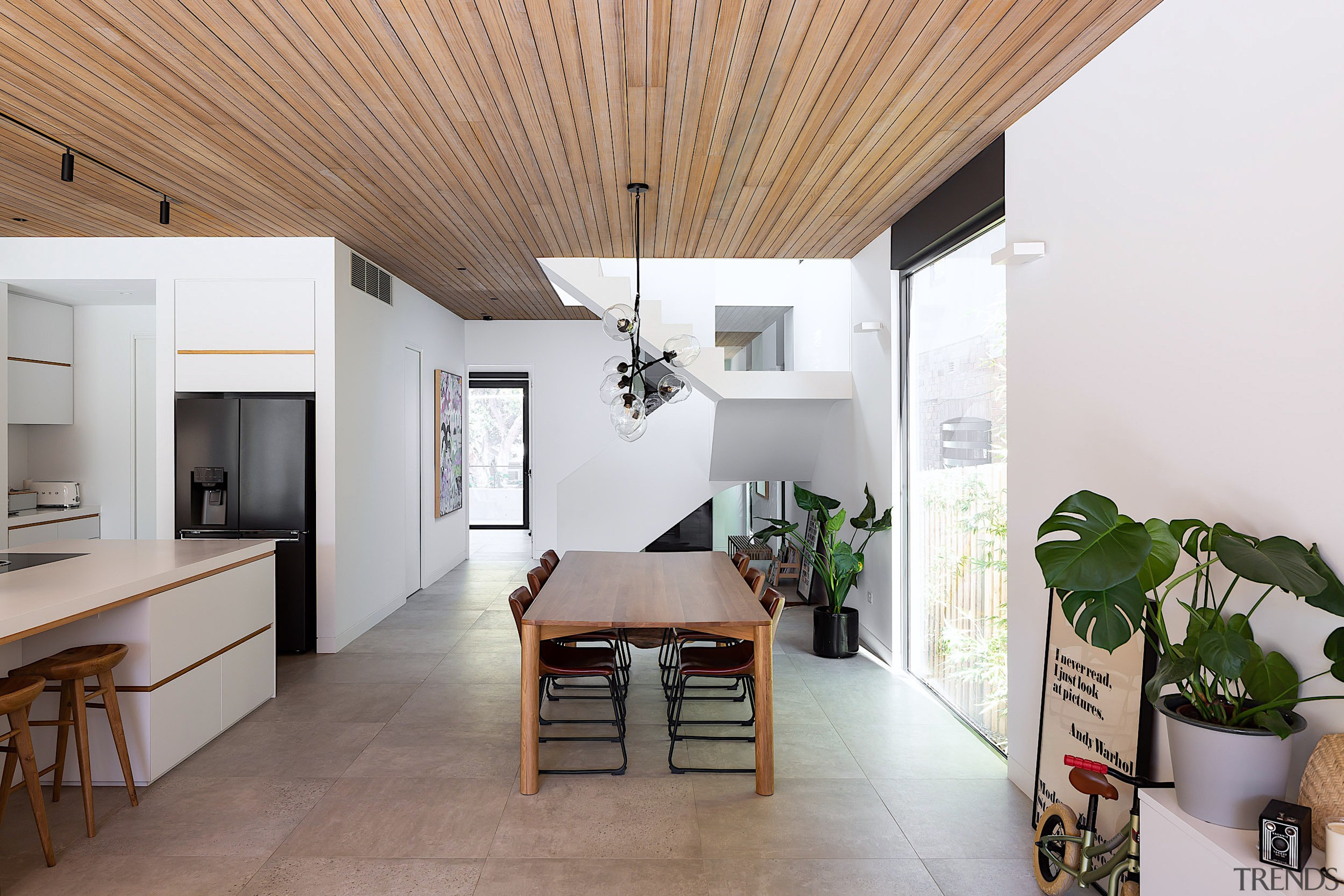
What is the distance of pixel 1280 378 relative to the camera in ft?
6.44

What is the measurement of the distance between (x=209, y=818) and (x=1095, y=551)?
3286 millimetres

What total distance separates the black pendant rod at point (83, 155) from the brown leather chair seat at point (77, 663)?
2.26 metres

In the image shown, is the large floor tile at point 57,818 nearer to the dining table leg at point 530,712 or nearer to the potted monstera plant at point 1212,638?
the dining table leg at point 530,712

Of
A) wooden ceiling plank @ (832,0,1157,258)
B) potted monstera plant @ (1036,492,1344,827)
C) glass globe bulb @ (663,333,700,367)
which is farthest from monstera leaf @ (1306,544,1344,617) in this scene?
glass globe bulb @ (663,333,700,367)

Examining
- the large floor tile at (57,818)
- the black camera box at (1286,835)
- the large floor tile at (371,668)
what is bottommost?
the large floor tile at (57,818)

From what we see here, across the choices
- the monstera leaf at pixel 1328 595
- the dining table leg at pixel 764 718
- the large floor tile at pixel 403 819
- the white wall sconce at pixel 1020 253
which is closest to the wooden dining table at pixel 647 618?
the dining table leg at pixel 764 718

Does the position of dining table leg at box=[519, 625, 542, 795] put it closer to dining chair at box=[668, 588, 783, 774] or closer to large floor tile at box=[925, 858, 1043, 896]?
dining chair at box=[668, 588, 783, 774]

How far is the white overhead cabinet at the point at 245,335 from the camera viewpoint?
5.29 meters

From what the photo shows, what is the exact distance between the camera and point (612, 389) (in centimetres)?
453

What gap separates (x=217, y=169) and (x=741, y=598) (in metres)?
3.39

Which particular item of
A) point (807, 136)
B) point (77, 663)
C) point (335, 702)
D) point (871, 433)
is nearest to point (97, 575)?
point (77, 663)

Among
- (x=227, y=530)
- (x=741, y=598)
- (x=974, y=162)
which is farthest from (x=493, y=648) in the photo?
(x=974, y=162)

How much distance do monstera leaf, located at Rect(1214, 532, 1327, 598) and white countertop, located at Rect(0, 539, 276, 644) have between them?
3428 millimetres

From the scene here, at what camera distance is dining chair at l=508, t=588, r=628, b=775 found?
346 cm
